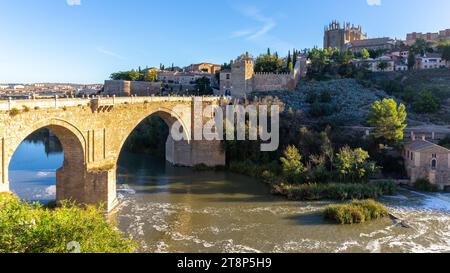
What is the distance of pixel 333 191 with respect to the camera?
2016cm

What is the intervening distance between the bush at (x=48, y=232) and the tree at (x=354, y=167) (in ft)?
48.3

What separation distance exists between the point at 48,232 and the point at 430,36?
2885 inches

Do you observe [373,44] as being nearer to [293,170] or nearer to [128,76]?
[128,76]

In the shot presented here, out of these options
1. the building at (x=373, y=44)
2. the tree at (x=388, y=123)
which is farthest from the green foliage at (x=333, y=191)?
the building at (x=373, y=44)

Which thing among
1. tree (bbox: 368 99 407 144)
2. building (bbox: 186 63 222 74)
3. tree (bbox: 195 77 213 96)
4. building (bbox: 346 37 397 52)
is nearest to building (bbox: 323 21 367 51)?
building (bbox: 346 37 397 52)

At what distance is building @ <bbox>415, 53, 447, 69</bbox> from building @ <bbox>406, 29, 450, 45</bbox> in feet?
54.3

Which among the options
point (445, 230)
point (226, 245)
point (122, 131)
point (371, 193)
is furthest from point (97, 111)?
point (445, 230)

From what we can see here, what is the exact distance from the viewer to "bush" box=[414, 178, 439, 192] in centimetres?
2131

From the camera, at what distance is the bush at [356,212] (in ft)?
54.2

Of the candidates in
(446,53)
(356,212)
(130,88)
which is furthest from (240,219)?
(446,53)
